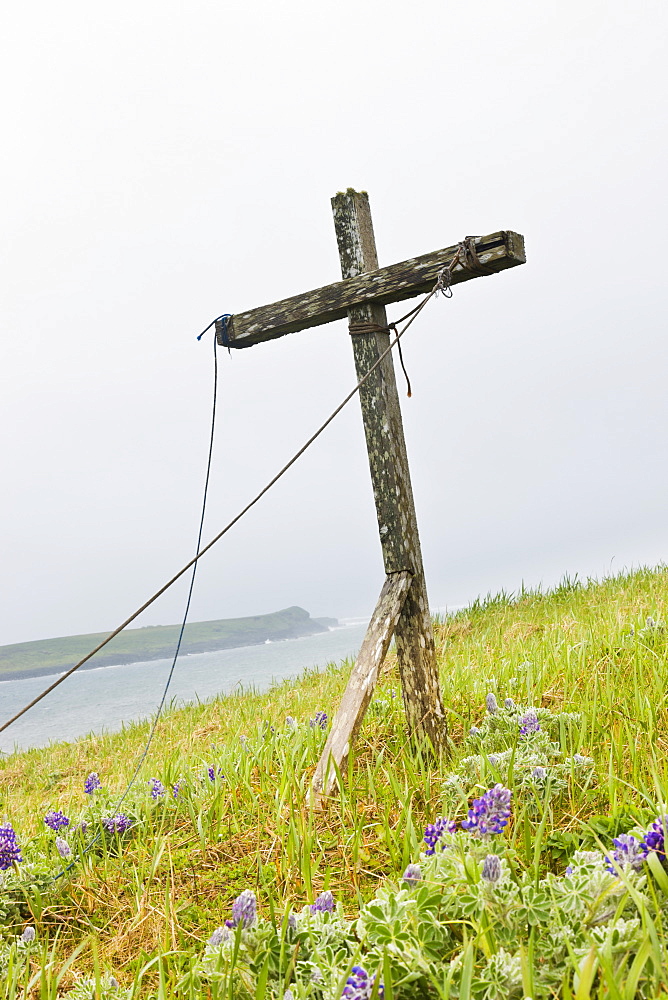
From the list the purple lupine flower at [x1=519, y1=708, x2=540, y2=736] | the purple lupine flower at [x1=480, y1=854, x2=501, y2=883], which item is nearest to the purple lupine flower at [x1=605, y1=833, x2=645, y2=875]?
the purple lupine flower at [x1=480, y1=854, x2=501, y2=883]

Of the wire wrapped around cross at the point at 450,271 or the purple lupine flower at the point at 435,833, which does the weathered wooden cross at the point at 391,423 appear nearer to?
the wire wrapped around cross at the point at 450,271

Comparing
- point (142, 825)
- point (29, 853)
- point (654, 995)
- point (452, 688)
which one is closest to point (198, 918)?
point (142, 825)

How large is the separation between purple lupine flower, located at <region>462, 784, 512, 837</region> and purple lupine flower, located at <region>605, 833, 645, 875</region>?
0.37 metres

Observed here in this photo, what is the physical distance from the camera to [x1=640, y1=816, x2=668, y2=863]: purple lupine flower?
2127 mm

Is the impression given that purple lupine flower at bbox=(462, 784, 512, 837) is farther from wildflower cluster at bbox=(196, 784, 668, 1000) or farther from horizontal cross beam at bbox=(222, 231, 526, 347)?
horizontal cross beam at bbox=(222, 231, 526, 347)

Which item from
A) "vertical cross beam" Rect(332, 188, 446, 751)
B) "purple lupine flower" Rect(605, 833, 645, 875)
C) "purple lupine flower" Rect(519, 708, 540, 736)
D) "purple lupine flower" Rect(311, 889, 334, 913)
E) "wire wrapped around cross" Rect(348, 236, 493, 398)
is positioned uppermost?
"wire wrapped around cross" Rect(348, 236, 493, 398)

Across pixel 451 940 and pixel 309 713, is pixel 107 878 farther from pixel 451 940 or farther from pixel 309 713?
pixel 309 713

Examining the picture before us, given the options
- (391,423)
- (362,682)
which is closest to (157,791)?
(362,682)

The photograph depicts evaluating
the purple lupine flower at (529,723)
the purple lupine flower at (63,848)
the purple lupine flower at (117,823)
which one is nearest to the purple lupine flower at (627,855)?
the purple lupine flower at (529,723)

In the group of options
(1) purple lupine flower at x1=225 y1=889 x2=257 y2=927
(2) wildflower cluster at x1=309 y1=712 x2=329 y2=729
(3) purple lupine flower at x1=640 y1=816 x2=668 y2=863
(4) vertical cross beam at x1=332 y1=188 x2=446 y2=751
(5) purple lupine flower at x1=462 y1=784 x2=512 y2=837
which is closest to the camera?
(3) purple lupine flower at x1=640 y1=816 x2=668 y2=863

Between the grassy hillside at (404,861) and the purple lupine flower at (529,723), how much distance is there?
0.02 metres

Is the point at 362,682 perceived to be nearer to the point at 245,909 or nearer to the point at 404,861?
the point at 404,861

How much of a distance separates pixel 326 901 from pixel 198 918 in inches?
41.5

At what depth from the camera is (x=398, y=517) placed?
4508mm
